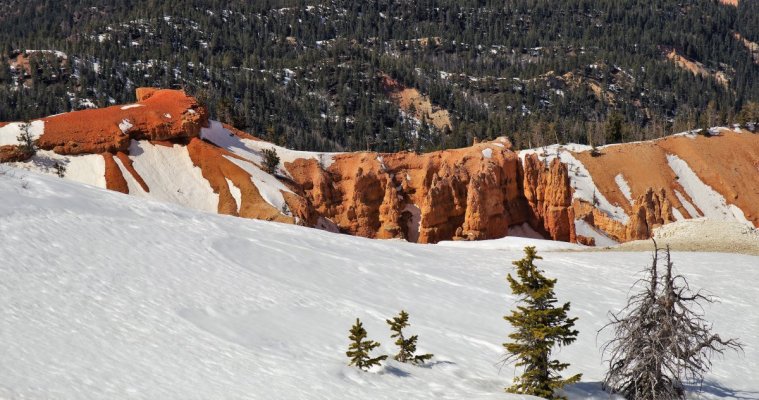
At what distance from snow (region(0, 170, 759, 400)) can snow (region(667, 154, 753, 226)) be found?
62632 mm

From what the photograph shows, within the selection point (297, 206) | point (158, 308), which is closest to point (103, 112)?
point (297, 206)

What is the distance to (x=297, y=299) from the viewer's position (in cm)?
2580

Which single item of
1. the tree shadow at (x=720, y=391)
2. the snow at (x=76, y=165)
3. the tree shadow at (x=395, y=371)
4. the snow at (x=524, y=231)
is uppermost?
the snow at (x=76, y=165)

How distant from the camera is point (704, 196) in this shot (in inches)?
3962

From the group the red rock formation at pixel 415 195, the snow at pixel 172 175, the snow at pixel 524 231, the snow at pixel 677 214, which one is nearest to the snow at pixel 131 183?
the snow at pixel 172 175

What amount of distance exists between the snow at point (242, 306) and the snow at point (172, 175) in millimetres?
37944

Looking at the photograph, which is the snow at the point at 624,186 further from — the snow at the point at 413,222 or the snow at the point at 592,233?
the snow at the point at 413,222

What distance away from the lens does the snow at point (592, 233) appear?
8546 centimetres

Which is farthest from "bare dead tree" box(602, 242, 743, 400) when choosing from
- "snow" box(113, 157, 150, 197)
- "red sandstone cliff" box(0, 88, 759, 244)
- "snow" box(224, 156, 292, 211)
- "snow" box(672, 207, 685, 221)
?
"snow" box(672, 207, 685, 221)

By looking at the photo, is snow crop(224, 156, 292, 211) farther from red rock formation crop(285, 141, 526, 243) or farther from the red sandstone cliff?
red rock formation crop(285, 141, 526, 243)

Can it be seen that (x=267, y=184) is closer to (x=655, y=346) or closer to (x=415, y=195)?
(x=415, y=195)

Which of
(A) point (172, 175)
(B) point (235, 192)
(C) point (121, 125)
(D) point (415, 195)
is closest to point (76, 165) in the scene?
(C) point (121, 125)

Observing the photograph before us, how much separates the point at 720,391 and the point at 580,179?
2915 inches

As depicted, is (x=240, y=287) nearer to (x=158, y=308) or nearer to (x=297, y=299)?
(x=297, y=299)
